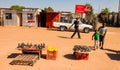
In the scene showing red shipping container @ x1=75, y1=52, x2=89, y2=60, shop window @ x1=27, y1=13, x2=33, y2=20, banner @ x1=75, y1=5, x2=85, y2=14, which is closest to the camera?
red shipping container @ x1=75, y1=52, x2=89, y2=60

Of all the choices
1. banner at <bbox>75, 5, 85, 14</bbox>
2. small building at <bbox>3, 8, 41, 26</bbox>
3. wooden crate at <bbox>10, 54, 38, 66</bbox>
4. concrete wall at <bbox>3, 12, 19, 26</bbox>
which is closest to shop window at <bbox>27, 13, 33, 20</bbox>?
small building at <bbox>3, 8, 41, 26</bbox>

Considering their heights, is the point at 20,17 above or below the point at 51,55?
above

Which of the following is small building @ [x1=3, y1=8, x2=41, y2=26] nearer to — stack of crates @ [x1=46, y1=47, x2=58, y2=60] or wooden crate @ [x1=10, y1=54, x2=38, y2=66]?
stack of crates @ [x1=46, y1=47, x2=58, y2=60]

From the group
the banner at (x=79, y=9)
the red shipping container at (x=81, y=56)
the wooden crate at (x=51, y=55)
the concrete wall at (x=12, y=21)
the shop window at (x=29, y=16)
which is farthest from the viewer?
the banner at (x=79, y=9)

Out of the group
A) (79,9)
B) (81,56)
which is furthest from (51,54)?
(79,9)

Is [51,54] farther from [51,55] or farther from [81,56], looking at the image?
[81,56]

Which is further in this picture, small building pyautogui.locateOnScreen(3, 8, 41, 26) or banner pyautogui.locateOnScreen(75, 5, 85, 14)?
banner pyautogui.locateOnScreen(75, 5, 85, 14)

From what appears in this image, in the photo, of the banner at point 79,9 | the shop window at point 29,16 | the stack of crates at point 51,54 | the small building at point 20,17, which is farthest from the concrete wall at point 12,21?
the stack of crates at point 51,54

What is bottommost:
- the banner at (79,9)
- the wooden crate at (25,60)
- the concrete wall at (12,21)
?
the wooden crate at (25,60)

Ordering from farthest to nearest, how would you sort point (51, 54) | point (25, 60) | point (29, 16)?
1. point (29, 16)
2. point (51, 54)
3. point (25, 60)

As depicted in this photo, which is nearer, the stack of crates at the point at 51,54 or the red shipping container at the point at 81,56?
the stack of crates at the point at 51,54

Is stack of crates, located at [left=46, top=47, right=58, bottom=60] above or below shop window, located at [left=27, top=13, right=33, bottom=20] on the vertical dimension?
below

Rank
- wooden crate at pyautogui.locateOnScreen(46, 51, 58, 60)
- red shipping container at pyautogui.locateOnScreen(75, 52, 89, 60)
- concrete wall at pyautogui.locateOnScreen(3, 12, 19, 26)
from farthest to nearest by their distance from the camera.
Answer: concrete wall at pyautogui.locateOnScreen(3, 12, 19, 26) < red shipping container at pyautogui.locateOnScreen(75, 52, 89, 60) < wooden crate at pyautogui.locateOnScreen(46, 51, 58, 60)

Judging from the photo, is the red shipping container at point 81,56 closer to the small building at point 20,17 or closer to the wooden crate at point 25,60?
the wooden crate at point 25,60
